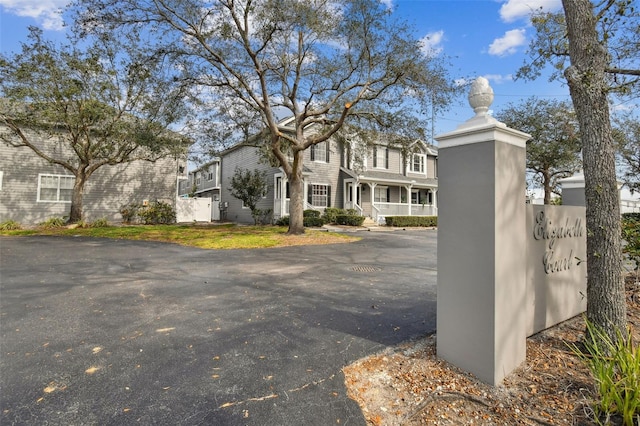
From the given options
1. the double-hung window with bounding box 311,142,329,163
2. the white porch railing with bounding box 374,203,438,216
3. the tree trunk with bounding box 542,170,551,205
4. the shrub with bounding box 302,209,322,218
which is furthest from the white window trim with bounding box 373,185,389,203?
Result: the tree trunk with bounding box 542,170,551,205

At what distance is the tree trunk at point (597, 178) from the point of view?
2.76m

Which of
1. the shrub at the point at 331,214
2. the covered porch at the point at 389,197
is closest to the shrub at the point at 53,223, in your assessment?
the shrub at the point at 331,214

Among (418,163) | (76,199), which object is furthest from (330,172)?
(76,199)

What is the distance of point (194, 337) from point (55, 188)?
66.6ft

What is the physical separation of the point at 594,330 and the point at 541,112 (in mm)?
24815

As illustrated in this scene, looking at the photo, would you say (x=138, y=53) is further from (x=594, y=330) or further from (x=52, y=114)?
(x=594, y=330)

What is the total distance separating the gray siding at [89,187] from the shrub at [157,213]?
74 cm

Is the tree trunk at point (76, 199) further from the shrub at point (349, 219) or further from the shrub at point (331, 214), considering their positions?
the shrub at point (349, 219)

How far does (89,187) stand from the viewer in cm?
1872

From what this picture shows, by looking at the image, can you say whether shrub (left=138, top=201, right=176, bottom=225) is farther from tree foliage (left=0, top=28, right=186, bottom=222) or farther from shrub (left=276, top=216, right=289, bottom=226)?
shrub (left=276, top=216, right=289, bottom=226)

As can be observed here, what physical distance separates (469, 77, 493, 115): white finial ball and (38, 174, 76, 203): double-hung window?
874 inches

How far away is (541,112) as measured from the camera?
22.0 m

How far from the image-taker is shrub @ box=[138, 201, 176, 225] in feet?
64.2

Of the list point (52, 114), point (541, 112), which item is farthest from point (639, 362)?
point (541, 112)
